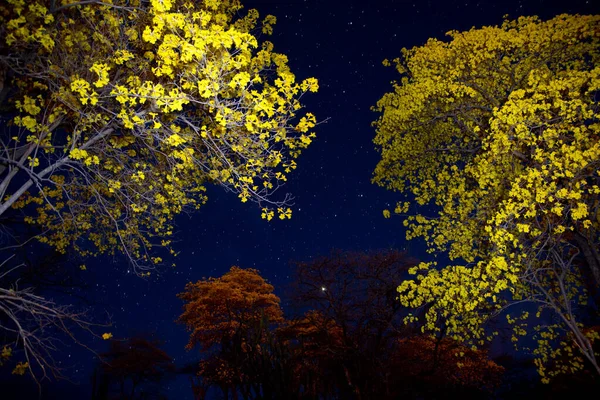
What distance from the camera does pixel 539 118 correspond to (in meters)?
7.26

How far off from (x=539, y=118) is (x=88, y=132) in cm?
888

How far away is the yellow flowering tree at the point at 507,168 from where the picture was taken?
6844 mm

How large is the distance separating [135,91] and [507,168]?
814 cm

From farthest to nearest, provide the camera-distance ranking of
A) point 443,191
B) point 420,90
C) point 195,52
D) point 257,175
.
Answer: point 443,191, point 420,90, point 257,175, point 195,52

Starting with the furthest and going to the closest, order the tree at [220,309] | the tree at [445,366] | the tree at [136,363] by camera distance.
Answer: the tree at [136,363]
the tree at [220,309]
the tree at [445,366]

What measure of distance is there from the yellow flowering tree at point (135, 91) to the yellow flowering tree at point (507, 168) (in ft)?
13.6

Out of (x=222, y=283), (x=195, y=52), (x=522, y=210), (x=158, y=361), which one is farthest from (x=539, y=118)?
(x=158, y=361)

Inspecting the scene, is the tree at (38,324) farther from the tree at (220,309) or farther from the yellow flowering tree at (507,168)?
the tree at (220,309)

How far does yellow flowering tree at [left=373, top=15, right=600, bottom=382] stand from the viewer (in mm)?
6844

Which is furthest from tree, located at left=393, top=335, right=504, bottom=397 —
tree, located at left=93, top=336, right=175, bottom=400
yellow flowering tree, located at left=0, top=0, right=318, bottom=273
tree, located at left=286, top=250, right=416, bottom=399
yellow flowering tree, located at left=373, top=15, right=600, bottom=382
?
tree, located at left=93, top=336, right=175, bottom=400

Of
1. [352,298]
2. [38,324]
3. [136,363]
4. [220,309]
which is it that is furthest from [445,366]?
[136,363]

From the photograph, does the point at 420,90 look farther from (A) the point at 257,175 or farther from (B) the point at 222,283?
Answer: (B) the point at 222,283

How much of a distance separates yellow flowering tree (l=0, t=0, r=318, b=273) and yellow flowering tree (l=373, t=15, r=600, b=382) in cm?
414

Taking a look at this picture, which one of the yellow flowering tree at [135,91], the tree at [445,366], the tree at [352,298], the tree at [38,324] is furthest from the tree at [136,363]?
the tree at [38,324]
